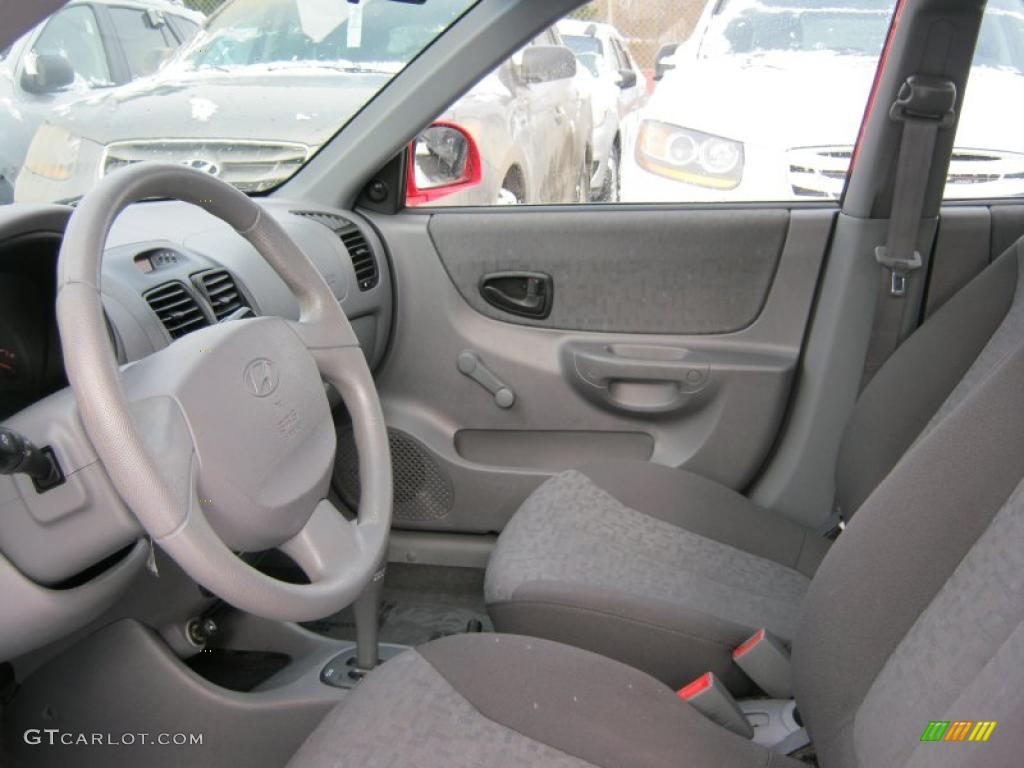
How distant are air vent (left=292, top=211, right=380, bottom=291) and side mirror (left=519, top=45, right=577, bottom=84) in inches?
18.8

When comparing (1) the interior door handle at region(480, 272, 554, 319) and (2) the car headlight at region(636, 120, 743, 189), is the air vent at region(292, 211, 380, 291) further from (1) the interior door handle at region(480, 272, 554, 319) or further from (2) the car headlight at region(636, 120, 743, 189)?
(2) the car headlight at region(636, 120, 743, 189)

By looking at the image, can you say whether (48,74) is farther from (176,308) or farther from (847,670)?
(847,670)

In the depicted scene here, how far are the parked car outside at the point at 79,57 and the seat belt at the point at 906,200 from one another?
A: 4.50ft

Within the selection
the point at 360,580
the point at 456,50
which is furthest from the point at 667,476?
the point at 456,50

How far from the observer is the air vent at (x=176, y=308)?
1356 mm

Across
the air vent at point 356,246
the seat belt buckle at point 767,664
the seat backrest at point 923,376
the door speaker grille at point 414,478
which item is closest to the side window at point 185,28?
the air vent at point 356,246

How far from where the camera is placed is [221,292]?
5.08 ft

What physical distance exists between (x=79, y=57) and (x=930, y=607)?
1.62 metres

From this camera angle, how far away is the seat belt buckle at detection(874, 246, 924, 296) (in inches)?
72.4

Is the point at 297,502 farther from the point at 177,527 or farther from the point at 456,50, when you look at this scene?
the point at 456,50

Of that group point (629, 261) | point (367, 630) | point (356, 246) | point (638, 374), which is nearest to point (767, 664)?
point (367, 630)

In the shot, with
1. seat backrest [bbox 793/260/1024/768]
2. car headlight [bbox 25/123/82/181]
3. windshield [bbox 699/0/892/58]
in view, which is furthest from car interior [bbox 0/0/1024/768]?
car headlight [bbox 25/123/82/181]

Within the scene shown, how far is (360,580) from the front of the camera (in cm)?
118

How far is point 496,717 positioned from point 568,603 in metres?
0.34
